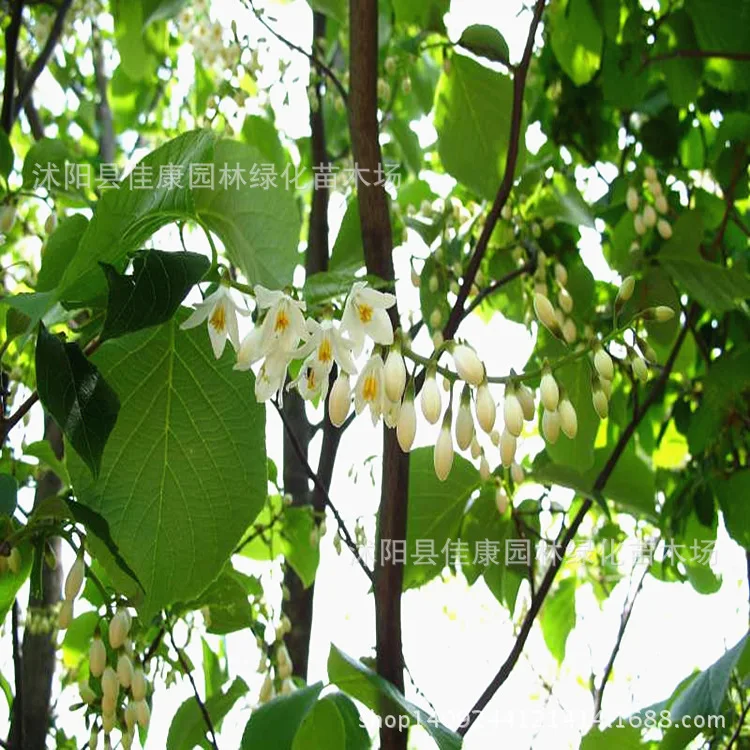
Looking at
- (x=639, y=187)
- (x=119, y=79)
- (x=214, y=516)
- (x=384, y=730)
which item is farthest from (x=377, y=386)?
(x=119, y=79)

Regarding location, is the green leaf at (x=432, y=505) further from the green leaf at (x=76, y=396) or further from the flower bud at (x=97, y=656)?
the green leaf at (x=76, y=396)

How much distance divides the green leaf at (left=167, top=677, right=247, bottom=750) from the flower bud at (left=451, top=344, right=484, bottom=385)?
0.71 m

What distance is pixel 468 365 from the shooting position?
2.82 feet

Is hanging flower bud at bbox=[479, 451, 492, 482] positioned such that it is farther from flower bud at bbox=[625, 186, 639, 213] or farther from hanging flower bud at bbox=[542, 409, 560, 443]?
flower bud at bbox=[625, 186, 639, 213]

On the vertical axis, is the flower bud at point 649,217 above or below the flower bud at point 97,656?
above

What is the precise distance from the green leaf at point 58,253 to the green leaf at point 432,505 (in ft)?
1.78

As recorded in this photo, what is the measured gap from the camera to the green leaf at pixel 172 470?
943 mm

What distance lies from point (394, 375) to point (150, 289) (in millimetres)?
212

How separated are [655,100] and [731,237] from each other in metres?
0.30

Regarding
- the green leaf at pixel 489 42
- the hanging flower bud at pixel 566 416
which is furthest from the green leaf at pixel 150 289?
the green leaf at pixel 489 42

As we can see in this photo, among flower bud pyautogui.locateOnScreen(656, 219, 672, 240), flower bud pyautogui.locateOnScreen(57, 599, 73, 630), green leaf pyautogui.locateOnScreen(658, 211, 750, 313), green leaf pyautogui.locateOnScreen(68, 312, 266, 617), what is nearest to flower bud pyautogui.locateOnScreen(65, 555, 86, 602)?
flower bud pyautogui.locateOnScreen(57, 599, 73, 630)

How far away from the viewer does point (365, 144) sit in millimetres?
1067

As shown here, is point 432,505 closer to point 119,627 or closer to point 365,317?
point 119,627

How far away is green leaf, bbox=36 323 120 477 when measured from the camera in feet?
2.68
